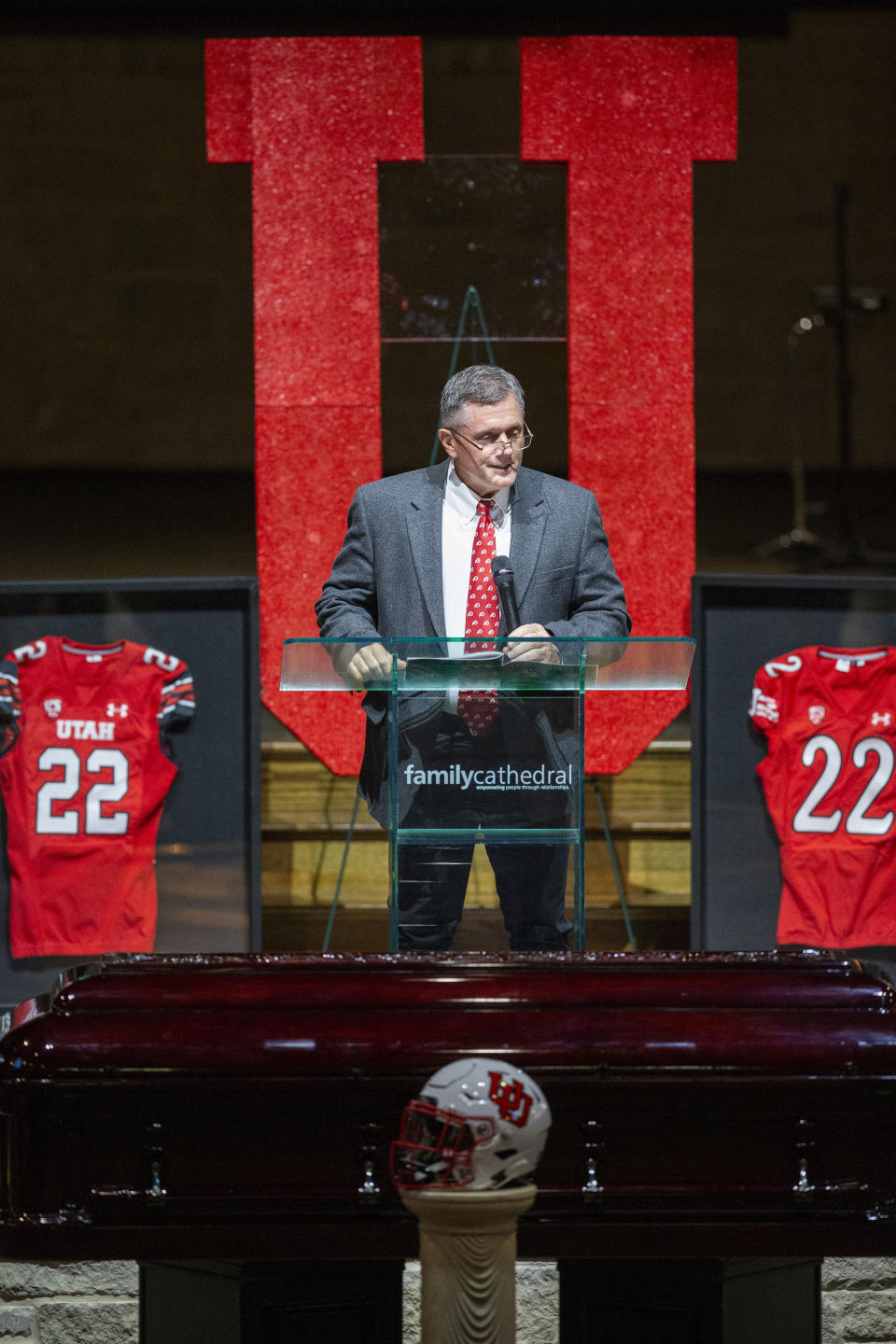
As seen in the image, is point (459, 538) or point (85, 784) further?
point (85, 784)

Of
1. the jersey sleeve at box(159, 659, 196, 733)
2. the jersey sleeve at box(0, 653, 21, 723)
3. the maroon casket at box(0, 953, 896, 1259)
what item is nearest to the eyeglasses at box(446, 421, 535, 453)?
the maroon casket at box(0, 953, 896, 1259)

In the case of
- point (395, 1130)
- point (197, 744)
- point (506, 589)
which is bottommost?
point (395, 1130)

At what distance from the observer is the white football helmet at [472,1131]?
1542mm

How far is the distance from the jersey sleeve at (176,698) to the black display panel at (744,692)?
119 centimetres

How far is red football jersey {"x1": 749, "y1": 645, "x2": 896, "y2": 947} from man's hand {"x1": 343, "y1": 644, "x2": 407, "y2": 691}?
1.58 metres

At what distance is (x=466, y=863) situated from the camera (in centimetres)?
262

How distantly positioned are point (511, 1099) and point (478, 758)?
1.07m

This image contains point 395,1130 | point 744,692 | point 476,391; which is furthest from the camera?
point 744,692

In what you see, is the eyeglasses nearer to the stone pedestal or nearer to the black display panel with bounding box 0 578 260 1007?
the black display panel with bounding box 0 578 260 1007

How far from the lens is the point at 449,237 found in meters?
3.92

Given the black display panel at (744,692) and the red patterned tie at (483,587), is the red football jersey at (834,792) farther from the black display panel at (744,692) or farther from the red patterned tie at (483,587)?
the red patterned tie at (483,587)

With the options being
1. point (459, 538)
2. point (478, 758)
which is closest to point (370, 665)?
point (478, 758)

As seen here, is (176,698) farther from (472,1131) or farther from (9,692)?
(472,1131)

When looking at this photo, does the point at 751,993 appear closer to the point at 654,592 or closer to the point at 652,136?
the point at 654,592
